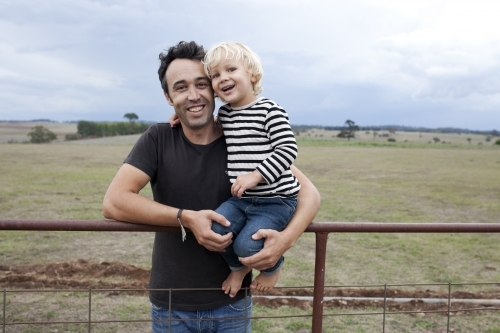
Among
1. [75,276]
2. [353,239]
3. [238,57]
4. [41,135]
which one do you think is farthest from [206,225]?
[41,135]

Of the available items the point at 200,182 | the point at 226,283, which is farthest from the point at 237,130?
the point at 226,283

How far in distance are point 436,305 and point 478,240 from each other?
4.93m

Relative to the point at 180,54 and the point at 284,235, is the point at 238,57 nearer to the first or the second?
the point at 180,54

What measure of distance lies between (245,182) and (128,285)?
5.44m

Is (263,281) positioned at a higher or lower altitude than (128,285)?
higher

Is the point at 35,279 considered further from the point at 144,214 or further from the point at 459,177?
the point at 459,177

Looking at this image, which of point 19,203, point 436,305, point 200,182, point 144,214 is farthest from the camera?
point 19,203

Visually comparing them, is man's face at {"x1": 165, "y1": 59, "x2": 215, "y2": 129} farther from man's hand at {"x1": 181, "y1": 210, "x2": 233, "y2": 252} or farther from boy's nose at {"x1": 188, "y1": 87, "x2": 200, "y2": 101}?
man's hand at {"x1": 181, "y1": 210, "x2": 233, "y2": 252}

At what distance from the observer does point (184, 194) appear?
2.18 m

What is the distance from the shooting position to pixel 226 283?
2.22 metres

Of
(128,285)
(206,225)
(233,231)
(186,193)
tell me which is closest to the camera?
(206,225)

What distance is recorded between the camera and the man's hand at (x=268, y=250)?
1999 mm

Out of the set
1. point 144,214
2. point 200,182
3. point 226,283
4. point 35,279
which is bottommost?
point 35,279

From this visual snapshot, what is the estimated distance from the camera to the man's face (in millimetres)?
2131
